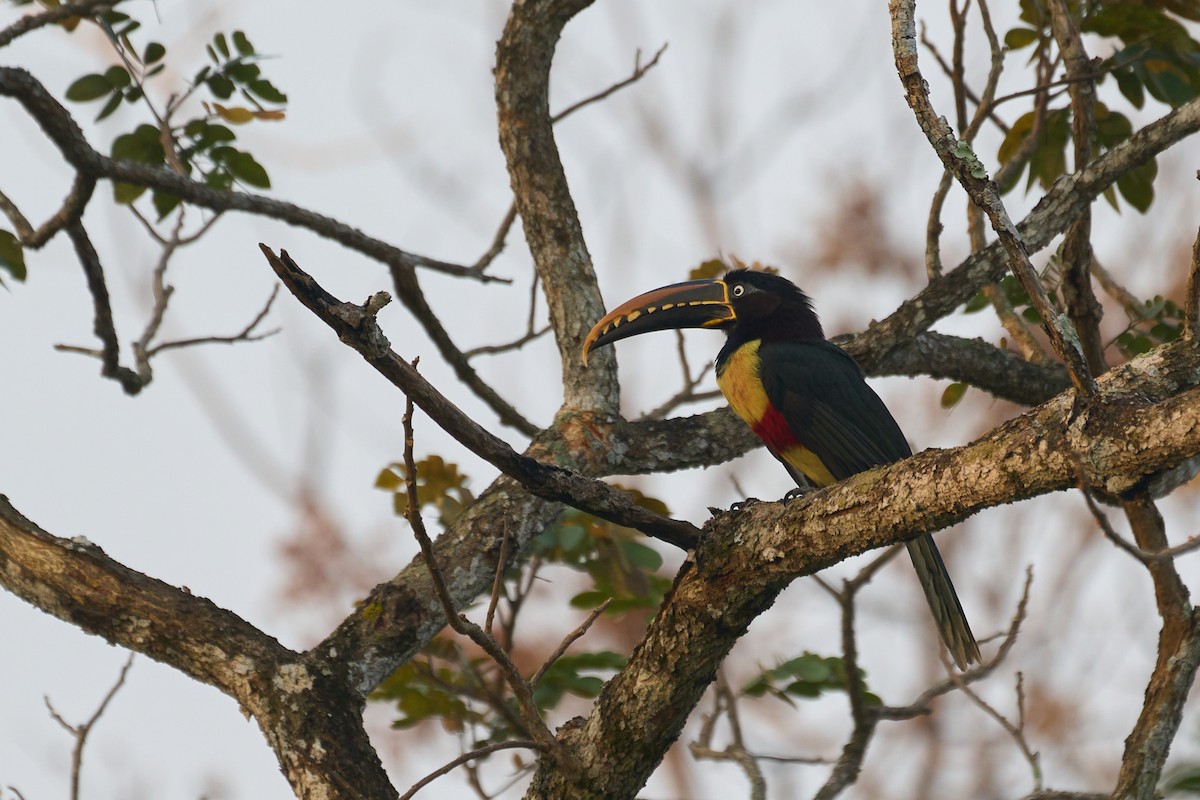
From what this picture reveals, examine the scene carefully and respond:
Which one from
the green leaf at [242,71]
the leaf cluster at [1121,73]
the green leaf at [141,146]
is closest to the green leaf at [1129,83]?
the leaf cluster at [1121,73]

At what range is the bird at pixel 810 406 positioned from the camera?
14.1 feet

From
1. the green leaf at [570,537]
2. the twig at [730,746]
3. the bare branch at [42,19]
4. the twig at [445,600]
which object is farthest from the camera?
the green leaf at [570,537]

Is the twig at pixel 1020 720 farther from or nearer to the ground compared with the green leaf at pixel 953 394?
nearer to the ground

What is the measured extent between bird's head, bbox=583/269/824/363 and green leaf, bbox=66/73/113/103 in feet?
7.06

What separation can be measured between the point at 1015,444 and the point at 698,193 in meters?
13.5

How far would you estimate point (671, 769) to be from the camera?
1102cm

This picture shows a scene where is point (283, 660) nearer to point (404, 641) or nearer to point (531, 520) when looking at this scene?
point (404, 641)

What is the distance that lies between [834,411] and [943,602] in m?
0.77

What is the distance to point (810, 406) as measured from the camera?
4539mm

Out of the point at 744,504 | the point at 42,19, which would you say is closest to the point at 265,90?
the point at 42,19

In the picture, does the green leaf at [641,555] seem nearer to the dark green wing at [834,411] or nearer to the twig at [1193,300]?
the dark green wing at [834,411]

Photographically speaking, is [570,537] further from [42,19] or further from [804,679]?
[42,19]

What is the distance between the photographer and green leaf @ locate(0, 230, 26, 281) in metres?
4.01

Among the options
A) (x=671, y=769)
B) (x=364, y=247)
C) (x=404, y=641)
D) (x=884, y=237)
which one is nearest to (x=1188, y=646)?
(x=404, y=641)
